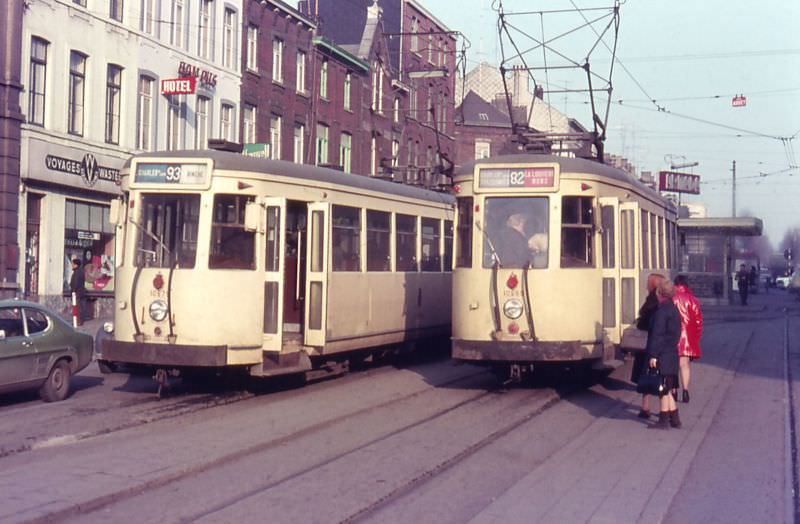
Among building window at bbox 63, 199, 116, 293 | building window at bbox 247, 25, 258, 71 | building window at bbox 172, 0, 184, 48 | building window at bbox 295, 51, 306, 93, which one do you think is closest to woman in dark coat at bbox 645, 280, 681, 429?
building window at bbox 63, 199, 116, 293

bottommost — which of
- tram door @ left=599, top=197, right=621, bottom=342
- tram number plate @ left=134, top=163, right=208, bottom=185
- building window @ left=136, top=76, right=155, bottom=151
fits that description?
tram door @ left=599, top=197, right=621, bottom=342

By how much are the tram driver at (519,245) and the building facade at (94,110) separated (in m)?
15.4

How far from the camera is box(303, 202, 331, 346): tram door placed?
1464cm

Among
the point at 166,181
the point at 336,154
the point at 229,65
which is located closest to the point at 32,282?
the point at 229,65

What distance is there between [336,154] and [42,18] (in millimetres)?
18883

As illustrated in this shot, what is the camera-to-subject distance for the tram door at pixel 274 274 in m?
13.8

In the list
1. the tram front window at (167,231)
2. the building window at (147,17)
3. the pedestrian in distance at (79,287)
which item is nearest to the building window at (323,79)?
the building window at (147,17)

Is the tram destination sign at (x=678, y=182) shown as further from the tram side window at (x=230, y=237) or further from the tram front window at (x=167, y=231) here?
the tram front window at (x=167, y=231)

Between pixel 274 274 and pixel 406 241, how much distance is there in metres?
4.64

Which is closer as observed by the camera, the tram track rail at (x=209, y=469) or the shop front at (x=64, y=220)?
the tram track rail at (x=209, y=469)

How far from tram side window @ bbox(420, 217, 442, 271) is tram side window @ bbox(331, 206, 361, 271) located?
10.2 ft

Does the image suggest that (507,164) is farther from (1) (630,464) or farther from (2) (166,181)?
(1) (630,464)

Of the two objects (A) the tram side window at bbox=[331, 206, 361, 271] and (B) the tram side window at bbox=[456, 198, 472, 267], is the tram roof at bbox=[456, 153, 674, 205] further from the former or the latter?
(A) the tram side window at bbox=[331, 206, 361, 271]

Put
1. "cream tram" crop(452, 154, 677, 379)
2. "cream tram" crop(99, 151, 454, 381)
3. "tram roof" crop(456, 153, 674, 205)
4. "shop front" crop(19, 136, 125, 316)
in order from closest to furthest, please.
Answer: "cream tram" crop(99, 151, 454, 381)
"cream tram" crop(452, 154, 677, 379)
"tram roof" crop(456, 153, 674, 205)
"shop front" crop(19, 136, 125, 316)
